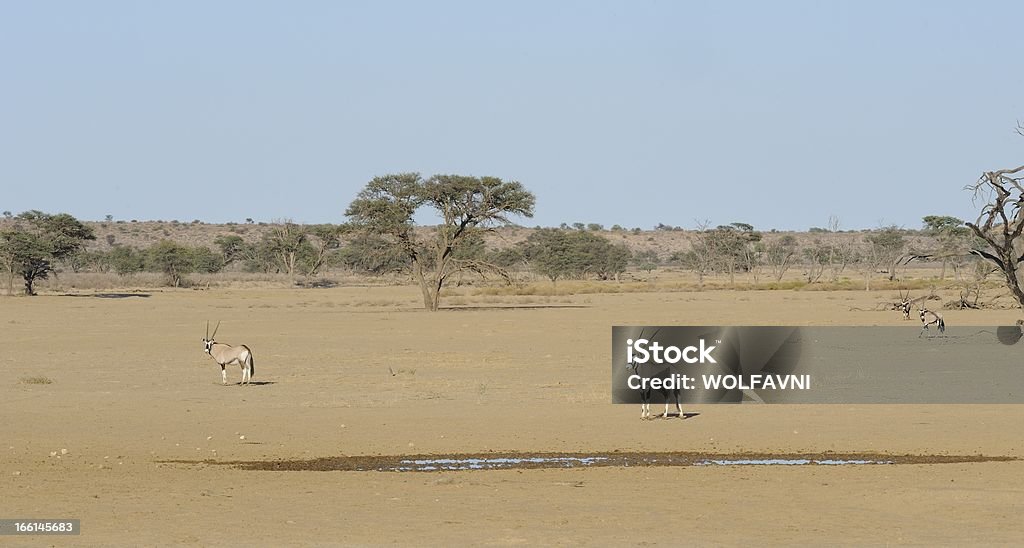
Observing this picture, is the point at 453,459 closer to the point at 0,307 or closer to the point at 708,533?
the point at 708,533

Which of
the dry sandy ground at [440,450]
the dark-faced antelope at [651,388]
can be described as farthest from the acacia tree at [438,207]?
the dark-faced antelope at [651,388]

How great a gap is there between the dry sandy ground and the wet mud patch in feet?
1.32

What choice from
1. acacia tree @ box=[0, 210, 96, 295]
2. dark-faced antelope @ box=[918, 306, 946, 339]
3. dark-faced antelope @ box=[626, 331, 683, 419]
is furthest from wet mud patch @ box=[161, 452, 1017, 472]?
acacia tree @ box=[0, 210, 96, 295]

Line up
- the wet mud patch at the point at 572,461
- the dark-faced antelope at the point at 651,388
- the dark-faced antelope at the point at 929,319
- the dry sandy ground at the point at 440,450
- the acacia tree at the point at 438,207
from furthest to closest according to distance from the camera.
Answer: the acacia tree at the point at 438,207, the dark-faced antelope at the point at 929,319, the dark-faced antelope at the point at 651,388, the wet mud patch at the point at 572,461, the dry sandy ground at the point at 440,450

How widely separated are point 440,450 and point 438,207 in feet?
133

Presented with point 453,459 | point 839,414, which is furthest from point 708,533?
point 839,414

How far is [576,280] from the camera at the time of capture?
104188 millimetres

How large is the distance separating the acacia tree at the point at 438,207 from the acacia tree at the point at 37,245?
23.3m

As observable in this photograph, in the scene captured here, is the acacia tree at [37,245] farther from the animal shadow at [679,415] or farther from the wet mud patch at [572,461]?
the wet mud patch at [572,461]

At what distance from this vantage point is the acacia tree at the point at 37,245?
6956 cm

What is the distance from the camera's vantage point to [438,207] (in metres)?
55.7

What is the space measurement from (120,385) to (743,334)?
1677cm

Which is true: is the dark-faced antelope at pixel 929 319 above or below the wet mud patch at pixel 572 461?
above

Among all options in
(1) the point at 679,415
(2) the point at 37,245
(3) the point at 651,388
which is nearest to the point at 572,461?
(1) the point at 679,415
